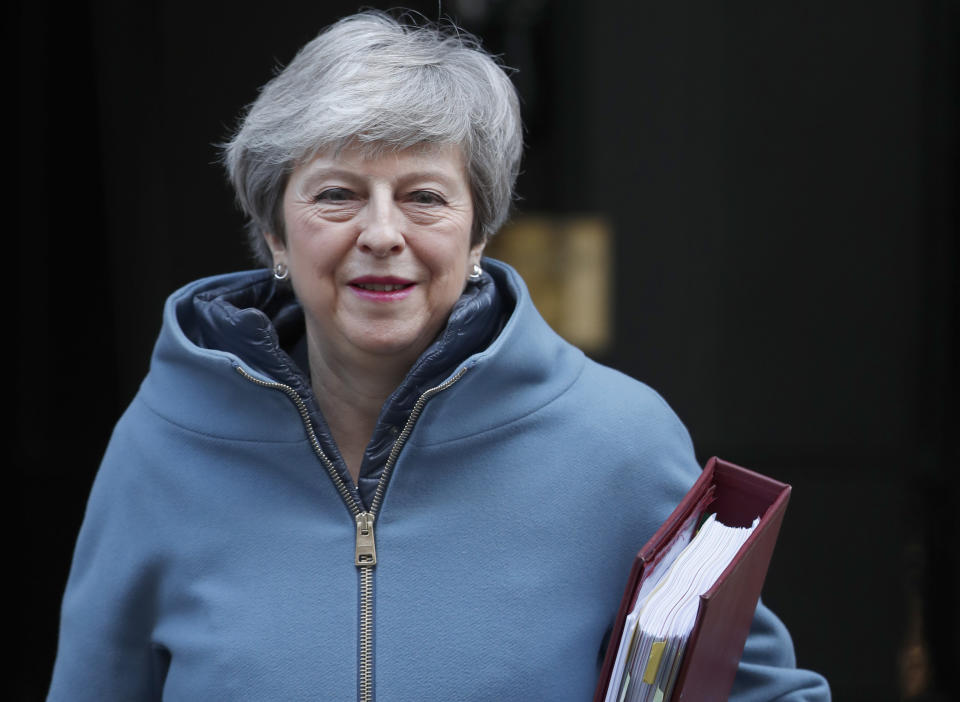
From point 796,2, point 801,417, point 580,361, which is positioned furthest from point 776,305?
point 580,361

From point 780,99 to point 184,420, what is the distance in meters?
2.47

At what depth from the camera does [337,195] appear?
1.60 meters

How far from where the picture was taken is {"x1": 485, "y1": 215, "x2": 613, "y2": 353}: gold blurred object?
365 cm

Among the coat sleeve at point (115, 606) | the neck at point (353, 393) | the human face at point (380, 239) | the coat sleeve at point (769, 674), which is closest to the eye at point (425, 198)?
the human face at point (380, 239)

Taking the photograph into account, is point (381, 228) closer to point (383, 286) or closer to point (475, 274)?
point (383, 286)

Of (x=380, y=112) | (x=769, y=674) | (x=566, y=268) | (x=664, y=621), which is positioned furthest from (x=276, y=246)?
(x=566, y=268)

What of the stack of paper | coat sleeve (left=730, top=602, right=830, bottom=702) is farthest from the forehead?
coat sleeve (left=730, top=602, right=830, bottom=702)

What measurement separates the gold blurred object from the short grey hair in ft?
6.12

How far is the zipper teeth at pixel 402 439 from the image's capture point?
1583 mm

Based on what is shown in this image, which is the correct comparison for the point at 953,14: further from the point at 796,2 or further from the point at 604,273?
the point at 604,273

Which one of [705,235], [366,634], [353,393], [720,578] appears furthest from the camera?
[705,235]

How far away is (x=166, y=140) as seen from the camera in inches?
143

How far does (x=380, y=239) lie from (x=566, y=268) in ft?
7.16

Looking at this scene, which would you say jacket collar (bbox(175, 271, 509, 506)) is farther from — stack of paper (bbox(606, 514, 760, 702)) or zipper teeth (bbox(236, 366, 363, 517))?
stack of paper (bbox(606, 514, 760, 702))
